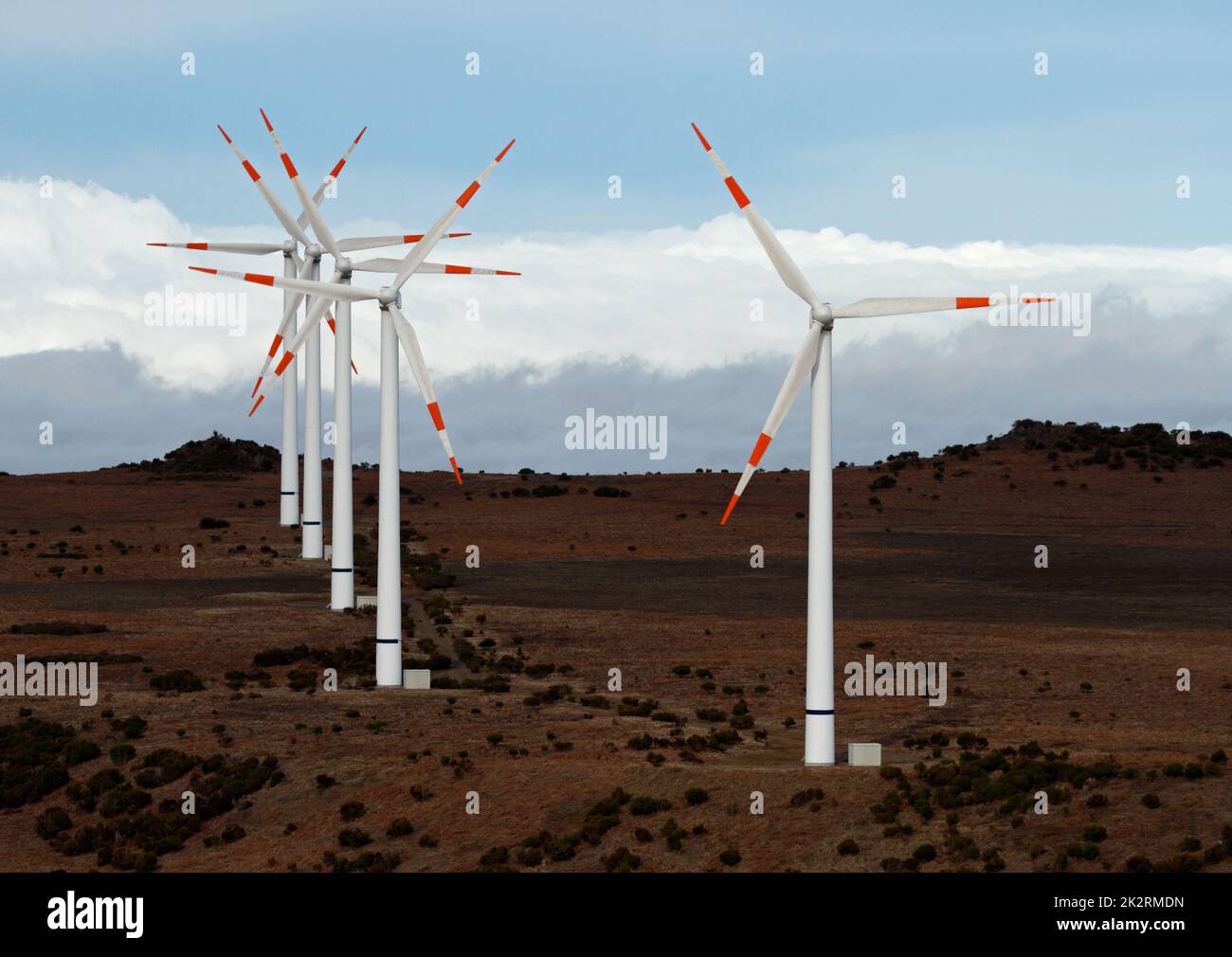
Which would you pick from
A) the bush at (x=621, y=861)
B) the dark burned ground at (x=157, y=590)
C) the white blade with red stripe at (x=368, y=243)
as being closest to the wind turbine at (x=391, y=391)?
the white blade with red stripe at (x=368, y=243)

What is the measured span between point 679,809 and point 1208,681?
34291 millimetres

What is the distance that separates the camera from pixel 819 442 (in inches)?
1885

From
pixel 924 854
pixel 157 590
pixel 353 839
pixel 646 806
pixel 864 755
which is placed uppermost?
pixel 157 590

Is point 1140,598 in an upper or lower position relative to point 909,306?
lower

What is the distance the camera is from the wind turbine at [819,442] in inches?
1882

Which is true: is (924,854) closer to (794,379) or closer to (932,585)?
(794,379)

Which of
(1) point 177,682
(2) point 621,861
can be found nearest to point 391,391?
(1) point 177,682

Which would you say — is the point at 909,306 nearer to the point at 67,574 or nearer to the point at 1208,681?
the point at 1208,681

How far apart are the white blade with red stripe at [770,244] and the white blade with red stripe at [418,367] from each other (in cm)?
1679

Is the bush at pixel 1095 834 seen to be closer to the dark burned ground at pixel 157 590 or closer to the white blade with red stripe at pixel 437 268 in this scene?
the white blade with red stripe at pixel 437 268

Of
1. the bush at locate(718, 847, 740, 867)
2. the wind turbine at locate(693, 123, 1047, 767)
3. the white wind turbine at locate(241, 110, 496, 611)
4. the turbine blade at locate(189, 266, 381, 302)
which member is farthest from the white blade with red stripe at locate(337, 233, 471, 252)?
the bush at locate(718, 847, 740, 867)

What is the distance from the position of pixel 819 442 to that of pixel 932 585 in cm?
6466

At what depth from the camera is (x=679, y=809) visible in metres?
46.5
